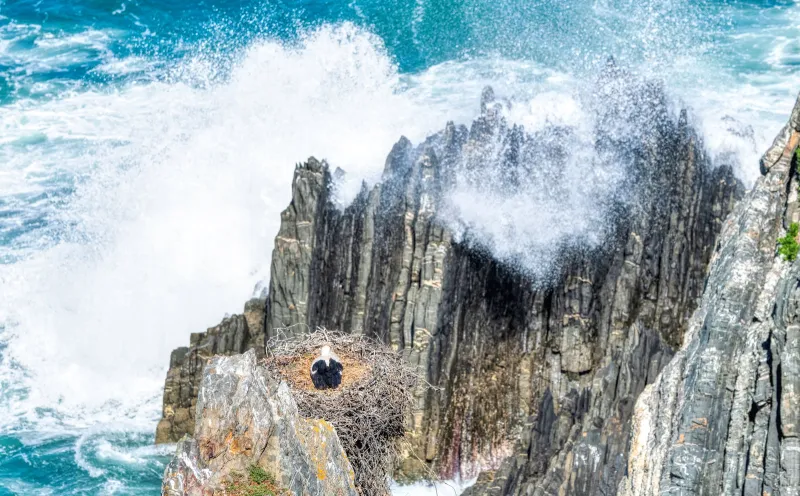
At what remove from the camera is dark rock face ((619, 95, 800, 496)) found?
15.9m

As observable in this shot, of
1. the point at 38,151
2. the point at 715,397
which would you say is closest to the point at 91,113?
the point at 38,151

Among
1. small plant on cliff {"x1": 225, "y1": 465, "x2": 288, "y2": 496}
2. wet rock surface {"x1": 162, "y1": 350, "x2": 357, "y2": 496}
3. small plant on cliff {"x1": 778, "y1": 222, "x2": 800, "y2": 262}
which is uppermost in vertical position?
small plant on cliff {"x1": 778, "y1": 222, "x2": 800, "y2": 262}

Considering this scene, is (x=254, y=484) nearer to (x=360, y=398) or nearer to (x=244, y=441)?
(x=244, y=441)

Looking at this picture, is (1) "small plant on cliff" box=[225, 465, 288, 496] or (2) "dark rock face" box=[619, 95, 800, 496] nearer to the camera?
(2) "dark rock face" box=[619, 95, 800, 496]

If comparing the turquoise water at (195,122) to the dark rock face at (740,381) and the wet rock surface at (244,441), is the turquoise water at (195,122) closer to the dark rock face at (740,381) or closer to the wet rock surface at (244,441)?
the dark rock face at (740,381)

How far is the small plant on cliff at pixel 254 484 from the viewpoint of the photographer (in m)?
17.4

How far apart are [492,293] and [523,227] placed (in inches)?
88.0

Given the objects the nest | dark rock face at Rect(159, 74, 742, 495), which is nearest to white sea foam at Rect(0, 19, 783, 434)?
dark rock face at Rect(159, 74, 742, 495)

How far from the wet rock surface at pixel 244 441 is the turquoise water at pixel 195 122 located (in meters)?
13.2

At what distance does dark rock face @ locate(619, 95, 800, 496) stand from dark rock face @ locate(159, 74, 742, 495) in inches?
242

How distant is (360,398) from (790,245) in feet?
28.1

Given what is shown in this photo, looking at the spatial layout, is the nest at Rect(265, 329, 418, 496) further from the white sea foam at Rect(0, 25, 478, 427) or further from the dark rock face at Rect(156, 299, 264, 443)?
the white sea foam at Rect(0, 25, 478, 427)

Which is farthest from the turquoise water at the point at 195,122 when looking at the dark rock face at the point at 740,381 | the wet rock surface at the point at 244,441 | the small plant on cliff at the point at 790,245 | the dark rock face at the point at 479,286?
the wet rock surface at the point at 244,441

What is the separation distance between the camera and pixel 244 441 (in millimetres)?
17922
